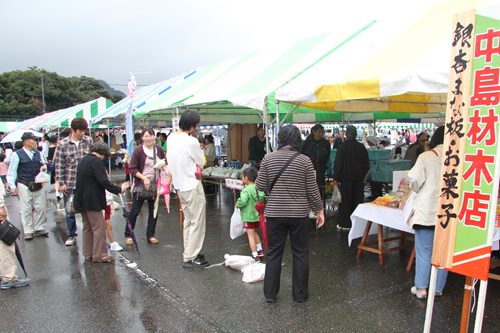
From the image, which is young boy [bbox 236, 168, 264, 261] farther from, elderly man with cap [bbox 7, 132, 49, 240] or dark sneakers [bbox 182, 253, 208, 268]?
elderly man with cap [bbox 7, 132, 49, 240]

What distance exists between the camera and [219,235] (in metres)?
6.41

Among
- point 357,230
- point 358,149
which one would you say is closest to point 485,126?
point 357,230

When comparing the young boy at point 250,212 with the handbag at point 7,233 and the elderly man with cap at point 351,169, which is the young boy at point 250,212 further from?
the handbag at point 7,233

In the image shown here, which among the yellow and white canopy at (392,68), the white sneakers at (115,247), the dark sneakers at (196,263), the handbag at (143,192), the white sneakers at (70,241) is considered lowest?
the white sneakers at (70,241)

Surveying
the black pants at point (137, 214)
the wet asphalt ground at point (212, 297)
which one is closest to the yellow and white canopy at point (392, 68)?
the wet asphalt ground at point (212, 297)

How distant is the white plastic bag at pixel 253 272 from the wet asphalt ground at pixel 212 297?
0.34 feet

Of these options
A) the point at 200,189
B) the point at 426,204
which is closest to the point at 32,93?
the point at 200,189

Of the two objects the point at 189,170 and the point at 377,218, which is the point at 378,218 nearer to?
the point at 377,218

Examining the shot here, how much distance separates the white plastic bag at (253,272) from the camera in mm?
4328

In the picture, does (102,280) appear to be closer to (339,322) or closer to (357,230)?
(339,322)

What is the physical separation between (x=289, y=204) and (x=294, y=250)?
519 mm

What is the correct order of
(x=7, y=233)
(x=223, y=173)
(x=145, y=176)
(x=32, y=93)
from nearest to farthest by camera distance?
(x=7, y=233), (x=145, y=176), (x=223, y=173), (x=32, y=93)

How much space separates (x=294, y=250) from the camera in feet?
12.0

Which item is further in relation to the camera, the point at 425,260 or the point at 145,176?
the point at 145,176
